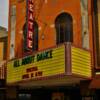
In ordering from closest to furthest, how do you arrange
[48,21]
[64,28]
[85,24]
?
[85,24] → [64,28] → [48,21]

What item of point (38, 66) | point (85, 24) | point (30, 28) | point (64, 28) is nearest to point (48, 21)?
Answer: point (64, 28)

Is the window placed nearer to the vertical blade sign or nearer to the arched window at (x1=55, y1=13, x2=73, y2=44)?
the arched window at (x1=55, y1=13, x2=73, y2=44)

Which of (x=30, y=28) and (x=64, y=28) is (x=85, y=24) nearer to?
(x=64, y=28)

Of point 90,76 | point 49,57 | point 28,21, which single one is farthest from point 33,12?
point 90,76

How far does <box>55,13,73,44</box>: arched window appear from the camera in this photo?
77.2 feet

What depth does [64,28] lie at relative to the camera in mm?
23922

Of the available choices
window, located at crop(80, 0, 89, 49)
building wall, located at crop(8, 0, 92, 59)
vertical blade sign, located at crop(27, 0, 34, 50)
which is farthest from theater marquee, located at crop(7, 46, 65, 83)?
window, located at crop(80, 0, 89, 49)

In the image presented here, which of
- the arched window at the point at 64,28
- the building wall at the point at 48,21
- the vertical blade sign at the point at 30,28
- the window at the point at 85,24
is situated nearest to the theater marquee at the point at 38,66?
→ the vertical blade sign at the point at 30,28

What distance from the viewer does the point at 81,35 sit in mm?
22422

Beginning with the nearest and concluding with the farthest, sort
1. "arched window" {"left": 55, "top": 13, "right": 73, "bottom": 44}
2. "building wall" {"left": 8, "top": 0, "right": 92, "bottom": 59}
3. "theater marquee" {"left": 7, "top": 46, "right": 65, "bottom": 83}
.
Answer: "theater marquee" {"left": 7, "top": 46, "right": 65, "bottom": 83}, "building wall" {"left": 8, "top": 0, "right": 92, "bottom": 59}, "arched window" {"left": 55, "top": 13, "right": 73, "bottom": 44}

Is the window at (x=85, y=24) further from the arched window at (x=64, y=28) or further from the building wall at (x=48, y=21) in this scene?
the arched window at (x=64, y=28)

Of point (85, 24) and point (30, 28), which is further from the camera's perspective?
point (30, 28)

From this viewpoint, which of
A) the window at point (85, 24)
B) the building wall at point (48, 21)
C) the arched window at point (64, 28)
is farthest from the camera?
the arched window at point (64, 28)

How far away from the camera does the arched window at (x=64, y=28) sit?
926 inches
